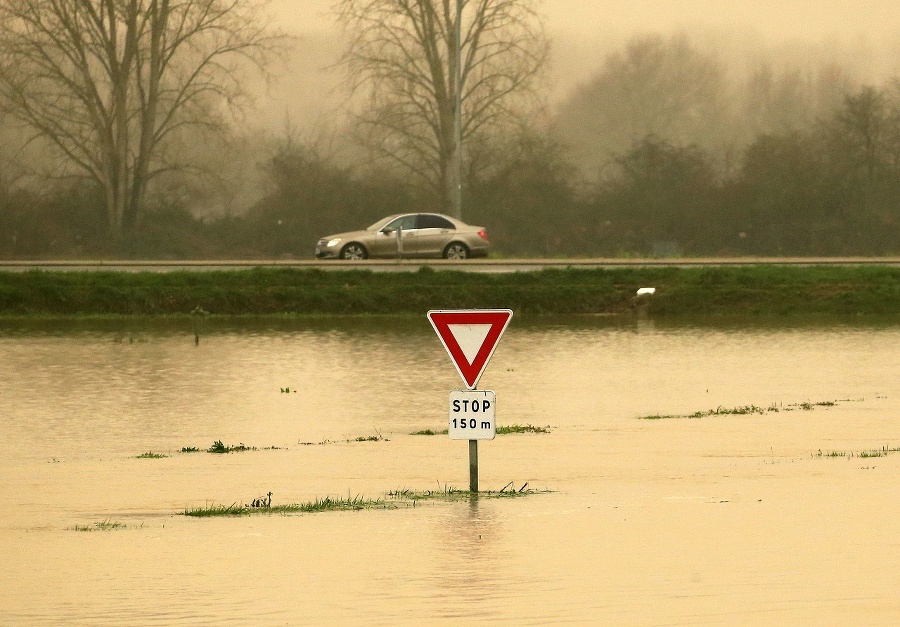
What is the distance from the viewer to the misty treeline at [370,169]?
5759 centimetres

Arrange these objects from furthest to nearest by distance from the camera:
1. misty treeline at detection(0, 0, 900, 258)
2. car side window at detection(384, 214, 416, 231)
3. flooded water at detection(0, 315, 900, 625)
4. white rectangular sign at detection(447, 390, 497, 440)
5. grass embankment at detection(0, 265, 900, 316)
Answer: misty treeline at detection(0, 0, 900, 258) → car side window at detection(384, 214, 416, 231) → grass embankment at detection(0, 265, 900, 316) → white rectangular sign at detection(447, 390, 497, 440) → flooded water at detection(0, 315, 900, 625)

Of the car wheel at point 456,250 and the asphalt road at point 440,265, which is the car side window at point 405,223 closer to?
the car wheel at point 456,250

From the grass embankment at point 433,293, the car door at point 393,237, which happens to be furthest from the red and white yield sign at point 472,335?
the car door at point 393,237

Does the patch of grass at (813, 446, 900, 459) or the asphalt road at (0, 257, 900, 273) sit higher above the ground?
the asphalt road at (0, 257, 900, 273)

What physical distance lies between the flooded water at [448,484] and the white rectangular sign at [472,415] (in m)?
0.51

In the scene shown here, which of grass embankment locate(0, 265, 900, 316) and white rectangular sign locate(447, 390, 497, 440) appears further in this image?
grass embankment locate(0, 265, 900, 316)

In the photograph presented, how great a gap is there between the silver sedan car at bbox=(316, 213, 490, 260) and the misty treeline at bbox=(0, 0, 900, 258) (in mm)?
10873

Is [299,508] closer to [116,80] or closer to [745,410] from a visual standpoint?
[745,410]

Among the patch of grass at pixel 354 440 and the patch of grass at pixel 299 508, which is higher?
the patch of grass at pixel 354 440

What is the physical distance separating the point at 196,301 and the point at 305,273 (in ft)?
9.94

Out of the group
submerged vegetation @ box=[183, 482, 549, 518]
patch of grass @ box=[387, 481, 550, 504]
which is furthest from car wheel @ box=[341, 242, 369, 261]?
patch of grass @ box=[387, 481, 550, 504]

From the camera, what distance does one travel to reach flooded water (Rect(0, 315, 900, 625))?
26.8 feet

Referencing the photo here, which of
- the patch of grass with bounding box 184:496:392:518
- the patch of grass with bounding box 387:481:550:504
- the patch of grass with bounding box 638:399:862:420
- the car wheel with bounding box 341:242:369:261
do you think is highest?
the car wheel with bounding box 341:242:369:261

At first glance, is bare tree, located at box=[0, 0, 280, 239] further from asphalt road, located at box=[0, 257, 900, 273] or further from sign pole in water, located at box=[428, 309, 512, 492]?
sign pole in water, located at box=[428, 309, 512, 492]
